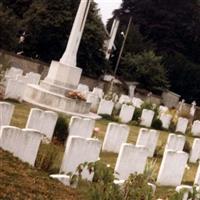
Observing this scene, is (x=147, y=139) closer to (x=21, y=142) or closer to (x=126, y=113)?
(x=21, y=142)

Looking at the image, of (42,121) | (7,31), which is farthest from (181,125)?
(7,31)

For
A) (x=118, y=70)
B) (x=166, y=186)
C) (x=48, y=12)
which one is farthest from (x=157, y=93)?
(x=166, y=186)

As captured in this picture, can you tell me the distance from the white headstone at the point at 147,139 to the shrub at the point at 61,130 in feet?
7.52

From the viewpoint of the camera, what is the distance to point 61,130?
12.4m

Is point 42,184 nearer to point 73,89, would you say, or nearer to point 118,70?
point 73,89

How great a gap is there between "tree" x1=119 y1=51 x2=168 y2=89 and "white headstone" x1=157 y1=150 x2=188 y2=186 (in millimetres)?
28376

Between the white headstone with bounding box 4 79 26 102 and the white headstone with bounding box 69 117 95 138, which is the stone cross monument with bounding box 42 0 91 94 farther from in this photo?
the white headstone with bounding box 69 117 95 138

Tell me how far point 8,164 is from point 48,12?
28.9 meters

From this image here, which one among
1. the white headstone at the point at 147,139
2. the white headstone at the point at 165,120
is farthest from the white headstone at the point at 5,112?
the white headstone at the point at 165,120

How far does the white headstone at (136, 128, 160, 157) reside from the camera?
1398 centimetres

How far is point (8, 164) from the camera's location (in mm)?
8273

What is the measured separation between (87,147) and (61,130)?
274cm

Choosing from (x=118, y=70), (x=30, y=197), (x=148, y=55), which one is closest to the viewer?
(x=30, y=197)

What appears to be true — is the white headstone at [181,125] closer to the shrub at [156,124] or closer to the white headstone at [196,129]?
the white headstone at [196,129]
